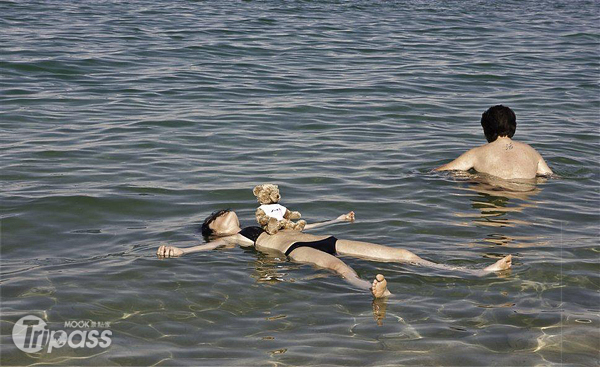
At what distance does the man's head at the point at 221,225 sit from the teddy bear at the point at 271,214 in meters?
0.33

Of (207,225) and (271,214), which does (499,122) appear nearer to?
(271,214)

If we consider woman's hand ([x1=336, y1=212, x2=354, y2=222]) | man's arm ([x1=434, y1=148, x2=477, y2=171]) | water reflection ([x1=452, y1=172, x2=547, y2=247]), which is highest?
man's arm ([x1=434, y1=148, x2=477, y2=171])

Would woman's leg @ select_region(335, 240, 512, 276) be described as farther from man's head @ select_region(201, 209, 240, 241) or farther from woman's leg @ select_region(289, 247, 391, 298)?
man's head @ select_region(201, 209, 240, 241)

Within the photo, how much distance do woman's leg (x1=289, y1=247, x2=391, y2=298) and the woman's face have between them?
85cm

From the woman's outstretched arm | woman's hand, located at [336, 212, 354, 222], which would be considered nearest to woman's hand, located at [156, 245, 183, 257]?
the woman's outstretched arm

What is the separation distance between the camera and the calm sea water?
6.60 m

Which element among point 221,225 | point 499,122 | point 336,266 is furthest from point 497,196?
point 221,225

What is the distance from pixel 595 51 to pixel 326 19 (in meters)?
6.95

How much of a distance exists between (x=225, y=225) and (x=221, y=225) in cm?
4

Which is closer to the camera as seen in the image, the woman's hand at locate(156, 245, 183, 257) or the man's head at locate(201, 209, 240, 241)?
the woman's hand at locate(156, 245, 183, 257)

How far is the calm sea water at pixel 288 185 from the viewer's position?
660cm

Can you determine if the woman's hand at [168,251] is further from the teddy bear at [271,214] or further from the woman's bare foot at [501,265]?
the woman's bare foot at [501,265]

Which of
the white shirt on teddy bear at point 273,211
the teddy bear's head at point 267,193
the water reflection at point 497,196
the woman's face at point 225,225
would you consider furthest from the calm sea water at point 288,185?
the teddy bear's head at point 267,193

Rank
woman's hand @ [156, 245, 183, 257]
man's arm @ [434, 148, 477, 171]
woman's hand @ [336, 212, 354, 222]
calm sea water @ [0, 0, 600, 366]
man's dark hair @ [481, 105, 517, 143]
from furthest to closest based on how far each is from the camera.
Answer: man's arm @ [434, 148, 477, 171], man's dark hair @ [481, 105, 517, 143], woman's hand @ [336, 212, 354, 222], woman's hand @ [156, 245, 183, 257], calm sea water @ [0, 0, 600, 366]
